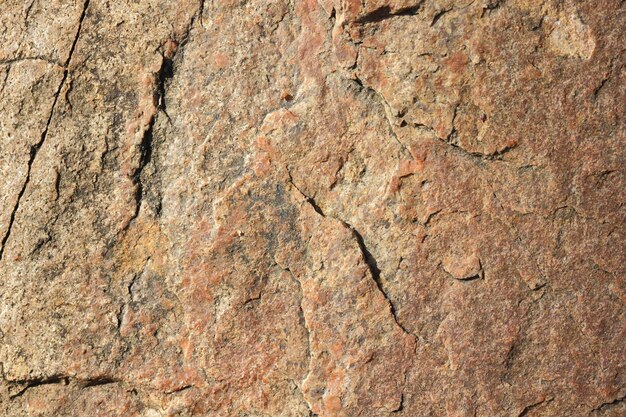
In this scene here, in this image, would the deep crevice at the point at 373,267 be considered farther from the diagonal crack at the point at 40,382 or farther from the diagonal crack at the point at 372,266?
the diagonal crack at the point at 40,382

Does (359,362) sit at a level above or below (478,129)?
below

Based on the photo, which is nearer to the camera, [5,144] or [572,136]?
[572,136]

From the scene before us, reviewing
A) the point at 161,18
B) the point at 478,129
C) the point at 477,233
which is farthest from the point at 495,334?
the point at 161,18

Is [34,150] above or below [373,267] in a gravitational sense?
above

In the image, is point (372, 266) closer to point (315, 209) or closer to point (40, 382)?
point (315, 209)

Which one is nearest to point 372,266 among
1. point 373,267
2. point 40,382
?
point 373,267

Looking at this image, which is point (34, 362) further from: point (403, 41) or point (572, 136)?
point (572, 136)

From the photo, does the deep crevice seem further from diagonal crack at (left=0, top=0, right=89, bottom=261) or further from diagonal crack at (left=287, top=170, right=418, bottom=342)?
diagonal crack at (left=0, top=0, right=89, bottom=261)

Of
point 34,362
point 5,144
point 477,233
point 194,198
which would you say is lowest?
point 477,233

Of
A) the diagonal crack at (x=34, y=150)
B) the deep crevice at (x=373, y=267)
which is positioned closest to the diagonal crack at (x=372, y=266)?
the deep crevice at (x=373, y=267)
